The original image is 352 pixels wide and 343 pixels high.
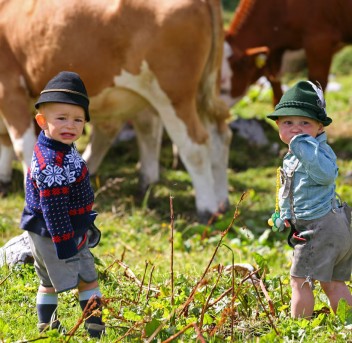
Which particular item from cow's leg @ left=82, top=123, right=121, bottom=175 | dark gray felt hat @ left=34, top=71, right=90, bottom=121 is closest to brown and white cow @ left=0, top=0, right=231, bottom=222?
cow's leg @ left=82, top=123, right=121, bottom=175

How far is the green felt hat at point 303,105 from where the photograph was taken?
3904mm

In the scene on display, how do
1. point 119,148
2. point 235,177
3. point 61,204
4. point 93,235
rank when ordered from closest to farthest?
1. point 61,204
2. point 93,235
3. point 235,177
4. point 119,148

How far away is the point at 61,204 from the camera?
12.4 feet

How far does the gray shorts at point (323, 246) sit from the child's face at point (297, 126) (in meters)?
0.40

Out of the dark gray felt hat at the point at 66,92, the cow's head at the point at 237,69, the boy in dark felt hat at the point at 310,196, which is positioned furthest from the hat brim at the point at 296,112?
the cow's head at the point at 237,69

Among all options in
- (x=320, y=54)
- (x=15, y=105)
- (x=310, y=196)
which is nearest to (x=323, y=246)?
(x=310, y=196)

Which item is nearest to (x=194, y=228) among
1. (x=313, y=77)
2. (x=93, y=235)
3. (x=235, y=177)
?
(x=235, y=177)

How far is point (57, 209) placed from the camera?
148 inches

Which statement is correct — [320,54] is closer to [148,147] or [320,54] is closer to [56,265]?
[148,147]

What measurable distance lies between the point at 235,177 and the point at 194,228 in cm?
224

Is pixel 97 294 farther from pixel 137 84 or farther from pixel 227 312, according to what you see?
pixel 137 84

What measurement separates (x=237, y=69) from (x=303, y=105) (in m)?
6.75

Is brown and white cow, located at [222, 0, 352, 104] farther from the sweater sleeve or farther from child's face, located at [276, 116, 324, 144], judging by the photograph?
the sweater sleeve

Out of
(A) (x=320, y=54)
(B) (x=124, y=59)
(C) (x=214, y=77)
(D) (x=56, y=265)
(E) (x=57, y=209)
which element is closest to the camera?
(E) (x=57, y=209)
